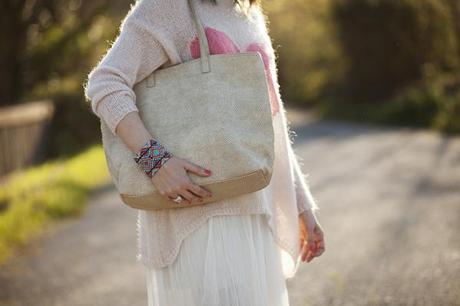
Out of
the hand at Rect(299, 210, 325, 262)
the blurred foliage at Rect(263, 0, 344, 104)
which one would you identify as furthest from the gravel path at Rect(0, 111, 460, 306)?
the blurred foliage at Rect(263, 0, 344, 104)

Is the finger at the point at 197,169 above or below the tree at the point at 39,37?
below

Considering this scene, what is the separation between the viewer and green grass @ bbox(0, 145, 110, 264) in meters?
6.30

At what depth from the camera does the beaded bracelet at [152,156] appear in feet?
6.19

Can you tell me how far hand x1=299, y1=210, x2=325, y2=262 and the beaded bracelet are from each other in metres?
0.67

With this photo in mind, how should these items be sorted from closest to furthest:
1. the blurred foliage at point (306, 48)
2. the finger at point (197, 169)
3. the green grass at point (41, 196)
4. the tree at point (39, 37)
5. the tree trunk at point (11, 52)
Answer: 1. the finger at point (197, 169)
2. the green grass at point (41, 196)
3. the tree trunk at point (11, 52)
4. the tree at point (39, 37)
5. the blurred foliage at point (306, 48)

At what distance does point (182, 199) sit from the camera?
1908 millimetres

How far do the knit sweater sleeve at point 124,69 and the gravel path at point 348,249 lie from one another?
96.1 inches

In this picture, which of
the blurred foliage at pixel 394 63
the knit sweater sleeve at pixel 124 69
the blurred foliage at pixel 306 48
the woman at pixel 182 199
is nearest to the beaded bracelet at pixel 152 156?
the woman at pixel 182 199

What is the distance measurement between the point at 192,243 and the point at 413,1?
1403 cm

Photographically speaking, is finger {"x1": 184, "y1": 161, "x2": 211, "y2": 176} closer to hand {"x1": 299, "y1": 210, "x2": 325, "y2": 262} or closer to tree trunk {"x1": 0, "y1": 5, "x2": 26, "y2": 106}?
hand {"x1": 299, "y1": 210, "x2": 325, "y2": 262}

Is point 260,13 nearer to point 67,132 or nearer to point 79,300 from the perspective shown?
point 79,300

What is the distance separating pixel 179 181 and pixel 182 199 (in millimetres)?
58

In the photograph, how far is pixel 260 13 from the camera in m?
2.33

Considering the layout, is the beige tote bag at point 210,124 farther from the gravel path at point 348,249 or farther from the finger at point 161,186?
the gravel path at point 348,249
